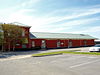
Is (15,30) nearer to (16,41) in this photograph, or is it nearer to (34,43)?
(16,41)

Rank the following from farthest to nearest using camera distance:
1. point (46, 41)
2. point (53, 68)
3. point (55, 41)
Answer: point (55, 41), point (46, 41), point (53, 68)

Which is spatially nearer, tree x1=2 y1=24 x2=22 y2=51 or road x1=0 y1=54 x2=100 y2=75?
road x1=0 y1=54 x2=100 y2=75

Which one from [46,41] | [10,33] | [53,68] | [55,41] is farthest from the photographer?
[55,41]

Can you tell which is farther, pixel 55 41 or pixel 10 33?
Answer: pixel 55 41

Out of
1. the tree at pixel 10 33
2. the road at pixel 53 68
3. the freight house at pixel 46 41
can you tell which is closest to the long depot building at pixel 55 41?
the freight house at pixel 46 41

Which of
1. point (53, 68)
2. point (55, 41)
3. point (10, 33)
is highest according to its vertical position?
point (10, 33)

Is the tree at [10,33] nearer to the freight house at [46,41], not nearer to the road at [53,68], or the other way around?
the freight house at [46,41]

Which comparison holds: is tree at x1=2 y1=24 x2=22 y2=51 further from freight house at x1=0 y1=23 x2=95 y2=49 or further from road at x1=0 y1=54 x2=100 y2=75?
road at x1=0 y1=54 x2=100 y2=75

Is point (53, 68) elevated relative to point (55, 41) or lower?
lower

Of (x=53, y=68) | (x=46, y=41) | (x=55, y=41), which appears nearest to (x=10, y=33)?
→ (x=46, y=41)

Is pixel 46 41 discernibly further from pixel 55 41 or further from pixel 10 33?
pixel 10 33

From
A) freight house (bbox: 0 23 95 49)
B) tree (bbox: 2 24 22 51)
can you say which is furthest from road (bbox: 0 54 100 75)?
freight house (bbox: 0 23 95 49)

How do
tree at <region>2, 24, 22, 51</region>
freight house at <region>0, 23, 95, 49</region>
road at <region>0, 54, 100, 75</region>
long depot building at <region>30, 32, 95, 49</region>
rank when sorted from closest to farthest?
1. road at <region>0, 54, 100, 75</region>
2. tree at <region>2, 24, 22, 51</region>
3. freight house at <region>0, 23, 95, 49</region>
4. long depot building at <region>30, 32, 95, 49</region>

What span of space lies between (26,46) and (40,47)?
368 centimetres
